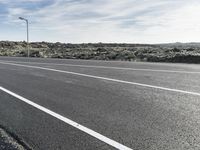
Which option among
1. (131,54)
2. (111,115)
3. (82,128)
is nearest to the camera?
(82,128)

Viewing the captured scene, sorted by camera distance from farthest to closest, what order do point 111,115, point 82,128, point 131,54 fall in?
point 131,54, point 111,115, point 82,128

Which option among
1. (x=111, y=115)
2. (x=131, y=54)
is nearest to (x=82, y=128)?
(x=111, y=115)

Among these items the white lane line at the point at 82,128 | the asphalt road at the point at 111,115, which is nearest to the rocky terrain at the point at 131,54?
the asphalt road at the point at 111,115

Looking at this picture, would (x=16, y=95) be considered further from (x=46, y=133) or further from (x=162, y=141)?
(x=162, y=141)

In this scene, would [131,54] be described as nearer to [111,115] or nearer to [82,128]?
[111,115]

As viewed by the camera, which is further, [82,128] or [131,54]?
[131,54]

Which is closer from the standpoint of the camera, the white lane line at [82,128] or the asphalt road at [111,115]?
the white lane line at [82,128]

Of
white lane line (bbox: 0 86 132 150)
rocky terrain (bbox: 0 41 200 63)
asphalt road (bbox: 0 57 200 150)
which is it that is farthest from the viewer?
rocky terrain (bbox: 0 41 200 63)

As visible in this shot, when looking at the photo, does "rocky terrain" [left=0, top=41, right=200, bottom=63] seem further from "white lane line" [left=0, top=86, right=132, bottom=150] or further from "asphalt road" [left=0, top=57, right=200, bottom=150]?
"white lane line" [left=0, top=86, right=132, bottom=150]

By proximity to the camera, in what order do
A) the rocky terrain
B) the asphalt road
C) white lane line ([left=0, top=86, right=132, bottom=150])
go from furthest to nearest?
1. the rocky terrain
2. the asphalt road
3. white lane line ([left=0, top=86, right=132, bottom=150])

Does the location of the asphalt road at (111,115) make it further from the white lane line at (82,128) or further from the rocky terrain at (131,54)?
the rocky terrain at (131,54)

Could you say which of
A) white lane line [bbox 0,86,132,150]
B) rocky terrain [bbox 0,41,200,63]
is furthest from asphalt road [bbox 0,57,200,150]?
rocky terrain [bbox 0,41,200,63]

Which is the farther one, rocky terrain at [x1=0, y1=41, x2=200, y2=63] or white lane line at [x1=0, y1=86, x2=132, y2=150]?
rocky terrain at [x1=0, y1=41, x2=200, y2=63]

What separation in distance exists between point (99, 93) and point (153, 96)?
1614mm
